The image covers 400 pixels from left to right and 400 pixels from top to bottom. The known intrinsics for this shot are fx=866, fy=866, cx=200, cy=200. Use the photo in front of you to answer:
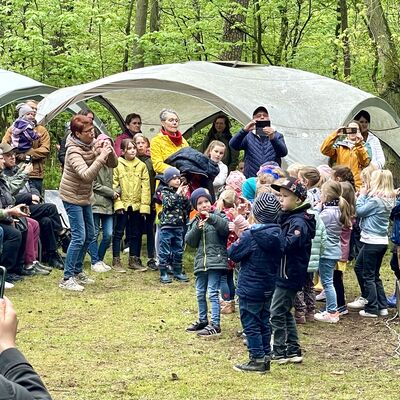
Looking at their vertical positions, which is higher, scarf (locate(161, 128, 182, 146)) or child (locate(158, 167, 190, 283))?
scarf (locate(161, 128, 182, 146))

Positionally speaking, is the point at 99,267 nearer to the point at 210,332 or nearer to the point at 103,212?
the point at 103,212

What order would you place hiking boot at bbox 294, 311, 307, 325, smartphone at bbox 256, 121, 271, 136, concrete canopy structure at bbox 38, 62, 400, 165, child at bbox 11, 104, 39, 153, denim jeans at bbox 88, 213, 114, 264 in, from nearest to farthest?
1. hiking boot at bbox 294, 311, 307, 325
2. smartphone at bbox 256, 121, 271, 136
3. child at bbox 11, 104, 39, 153
4. denim jeans at bbox 88, 213, 114, 264
5. concrete canopy structure at bbox 38, 62, 400, 165

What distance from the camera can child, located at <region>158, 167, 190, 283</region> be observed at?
993cm

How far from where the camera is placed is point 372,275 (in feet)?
28.6

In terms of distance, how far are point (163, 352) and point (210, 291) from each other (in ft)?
2.75

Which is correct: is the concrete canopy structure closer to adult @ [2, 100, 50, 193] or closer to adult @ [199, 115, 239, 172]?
adult @ [2, 100, 50, 193]

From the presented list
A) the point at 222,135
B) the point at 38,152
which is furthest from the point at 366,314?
the point at 38,152

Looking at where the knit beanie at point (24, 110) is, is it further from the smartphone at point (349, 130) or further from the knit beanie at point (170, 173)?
the smartphone at point (349, 130)

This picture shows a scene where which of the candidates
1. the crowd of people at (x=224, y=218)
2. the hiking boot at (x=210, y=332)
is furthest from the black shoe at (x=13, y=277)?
the hiking boot at (x=210, y=332)

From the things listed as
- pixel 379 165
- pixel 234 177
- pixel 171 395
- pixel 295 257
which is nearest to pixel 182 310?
pixel 234 177

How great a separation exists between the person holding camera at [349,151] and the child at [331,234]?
2.33m

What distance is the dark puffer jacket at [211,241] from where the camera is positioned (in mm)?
7715

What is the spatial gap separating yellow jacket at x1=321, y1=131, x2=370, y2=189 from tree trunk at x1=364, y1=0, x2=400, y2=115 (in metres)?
2.99

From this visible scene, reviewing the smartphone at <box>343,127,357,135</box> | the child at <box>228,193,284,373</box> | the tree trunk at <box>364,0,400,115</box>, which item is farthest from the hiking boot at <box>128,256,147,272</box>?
the tree trunk at <box>364,0,400,115</box>
